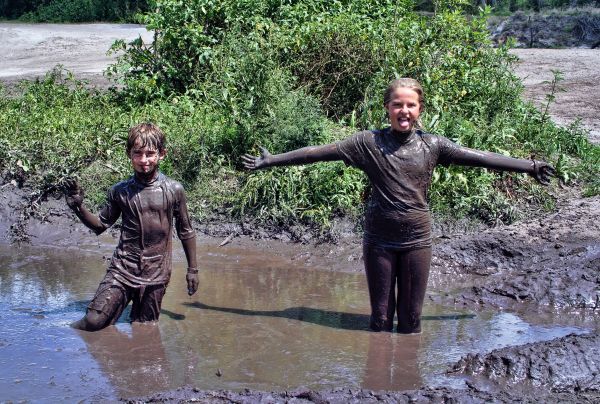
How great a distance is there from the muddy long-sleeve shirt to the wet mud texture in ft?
2.81

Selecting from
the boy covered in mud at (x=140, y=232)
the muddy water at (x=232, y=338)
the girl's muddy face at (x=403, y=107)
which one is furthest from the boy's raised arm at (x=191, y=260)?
the girl's muddy face at (x=403, y=107)

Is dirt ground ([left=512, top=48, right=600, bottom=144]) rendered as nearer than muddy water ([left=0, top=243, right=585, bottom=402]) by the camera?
No

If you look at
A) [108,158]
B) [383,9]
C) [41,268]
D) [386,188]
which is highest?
[383,9]

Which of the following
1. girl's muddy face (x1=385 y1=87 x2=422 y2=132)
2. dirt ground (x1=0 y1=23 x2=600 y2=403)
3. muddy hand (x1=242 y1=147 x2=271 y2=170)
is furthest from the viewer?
muddy hand (x1=242 y1=147 x2=271 y2=170)

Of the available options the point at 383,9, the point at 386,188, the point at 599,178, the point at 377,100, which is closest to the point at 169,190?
the point at 386,188

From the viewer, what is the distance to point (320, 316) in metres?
6.07

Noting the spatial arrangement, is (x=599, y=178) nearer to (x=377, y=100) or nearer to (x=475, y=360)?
(x=377, y=100)

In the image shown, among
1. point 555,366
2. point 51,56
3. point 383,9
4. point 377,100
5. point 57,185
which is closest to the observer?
point 555,366

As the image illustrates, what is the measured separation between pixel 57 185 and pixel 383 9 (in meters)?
4.57

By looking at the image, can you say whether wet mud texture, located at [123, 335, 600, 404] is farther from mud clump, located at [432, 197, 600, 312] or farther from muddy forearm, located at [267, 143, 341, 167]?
muddy forearm, located at [267, 143, 341, 167]

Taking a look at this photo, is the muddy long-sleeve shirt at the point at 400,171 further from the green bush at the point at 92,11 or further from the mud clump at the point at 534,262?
the green bush at the point at 92,11

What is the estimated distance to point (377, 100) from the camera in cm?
870

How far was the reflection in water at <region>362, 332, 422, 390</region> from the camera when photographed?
15.9ft

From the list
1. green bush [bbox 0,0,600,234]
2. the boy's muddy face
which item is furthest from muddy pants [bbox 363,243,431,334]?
green bush [bbox 0,0,600,234]
